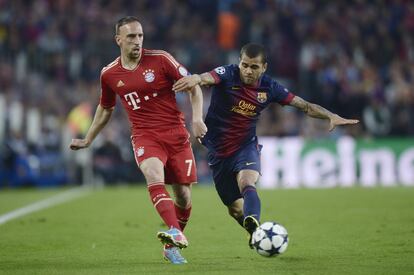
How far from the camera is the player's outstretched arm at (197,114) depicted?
8.24 metres

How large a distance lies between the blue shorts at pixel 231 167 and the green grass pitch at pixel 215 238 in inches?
24.2

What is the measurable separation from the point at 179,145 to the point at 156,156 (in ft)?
1.28

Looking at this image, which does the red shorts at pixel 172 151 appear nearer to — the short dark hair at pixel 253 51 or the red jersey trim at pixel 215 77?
the red jersey trim at pixel 215 77

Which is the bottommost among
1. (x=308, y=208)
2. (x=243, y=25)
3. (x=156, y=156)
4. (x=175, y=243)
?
(x=308, y=208)

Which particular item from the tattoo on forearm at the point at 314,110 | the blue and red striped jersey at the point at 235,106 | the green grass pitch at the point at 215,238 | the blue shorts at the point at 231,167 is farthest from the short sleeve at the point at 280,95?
the green grass pitch at the point at 215,238

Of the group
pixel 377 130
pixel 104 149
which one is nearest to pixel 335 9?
pixel 377 130

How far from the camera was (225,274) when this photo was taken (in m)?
7.71

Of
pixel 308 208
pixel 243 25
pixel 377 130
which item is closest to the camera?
pixel 308 208

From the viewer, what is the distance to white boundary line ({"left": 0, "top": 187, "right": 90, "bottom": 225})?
15.0 meters

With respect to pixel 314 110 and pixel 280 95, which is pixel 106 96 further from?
pixel 314 110

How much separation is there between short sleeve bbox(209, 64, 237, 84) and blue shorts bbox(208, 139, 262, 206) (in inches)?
29.8

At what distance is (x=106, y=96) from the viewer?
31.3 ft

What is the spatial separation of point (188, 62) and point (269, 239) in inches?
707

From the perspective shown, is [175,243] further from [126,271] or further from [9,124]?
[9,124]
